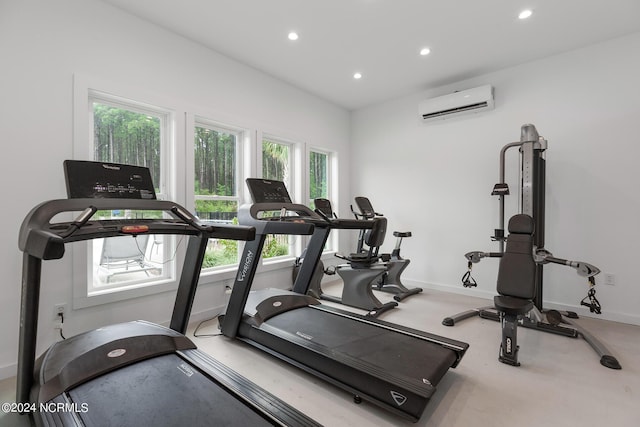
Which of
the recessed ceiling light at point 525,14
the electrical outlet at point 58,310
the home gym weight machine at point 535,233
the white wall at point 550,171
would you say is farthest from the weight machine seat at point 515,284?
the electrical outlet at point 58,310

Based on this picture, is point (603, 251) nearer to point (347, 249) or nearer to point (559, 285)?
point (559, 285)

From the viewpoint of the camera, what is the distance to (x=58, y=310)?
2.55m

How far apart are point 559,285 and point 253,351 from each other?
383cm

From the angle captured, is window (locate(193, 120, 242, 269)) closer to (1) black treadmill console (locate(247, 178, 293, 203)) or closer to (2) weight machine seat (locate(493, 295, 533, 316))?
(1) black treadmill console (locate(247, 178, 293, 203))

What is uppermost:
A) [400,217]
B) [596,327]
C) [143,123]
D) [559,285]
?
[143,123]

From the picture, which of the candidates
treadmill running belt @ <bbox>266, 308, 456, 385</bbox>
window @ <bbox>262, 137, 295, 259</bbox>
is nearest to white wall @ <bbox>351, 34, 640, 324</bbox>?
window @ <bbox>262, 137, 295, 259</bbox>

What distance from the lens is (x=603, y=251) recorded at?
142 inches

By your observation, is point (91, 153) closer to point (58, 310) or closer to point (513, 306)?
point (58, 310)

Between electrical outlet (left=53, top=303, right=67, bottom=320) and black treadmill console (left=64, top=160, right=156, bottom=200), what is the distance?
1.22 metres

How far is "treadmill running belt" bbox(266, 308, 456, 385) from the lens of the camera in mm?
2041

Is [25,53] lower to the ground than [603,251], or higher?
higher

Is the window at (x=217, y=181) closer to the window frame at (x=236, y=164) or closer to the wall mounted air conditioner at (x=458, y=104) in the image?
the window frame at (x=236, y=164)

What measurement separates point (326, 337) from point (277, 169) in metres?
2.92

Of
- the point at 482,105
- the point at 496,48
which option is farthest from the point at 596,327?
the point at 496,48
